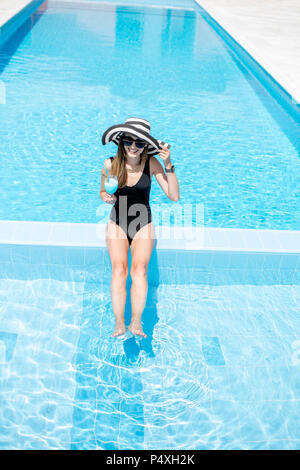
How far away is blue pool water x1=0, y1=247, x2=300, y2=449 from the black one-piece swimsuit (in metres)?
0.33

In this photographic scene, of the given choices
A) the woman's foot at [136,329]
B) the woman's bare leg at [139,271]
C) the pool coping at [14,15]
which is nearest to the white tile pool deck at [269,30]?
the woman's bare leg at [139,271]

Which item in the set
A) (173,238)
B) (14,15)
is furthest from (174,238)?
(14,15)

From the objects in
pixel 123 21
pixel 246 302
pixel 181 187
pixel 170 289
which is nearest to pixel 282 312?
pixel 246 302

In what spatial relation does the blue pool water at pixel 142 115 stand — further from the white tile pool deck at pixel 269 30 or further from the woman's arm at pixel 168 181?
the woman's arm at pixel 168 181

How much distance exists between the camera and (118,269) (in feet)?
10.2

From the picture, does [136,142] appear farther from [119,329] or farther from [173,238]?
[119,329]

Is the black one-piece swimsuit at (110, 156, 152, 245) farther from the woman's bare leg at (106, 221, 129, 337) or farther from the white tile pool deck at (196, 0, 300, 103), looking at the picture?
the white tile pool deck at (196, 0, 300, 103)

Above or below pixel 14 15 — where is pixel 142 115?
below

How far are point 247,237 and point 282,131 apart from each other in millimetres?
3730

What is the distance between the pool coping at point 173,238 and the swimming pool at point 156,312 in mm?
19

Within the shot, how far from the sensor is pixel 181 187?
5.26 meters

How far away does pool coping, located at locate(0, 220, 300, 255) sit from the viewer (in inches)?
142

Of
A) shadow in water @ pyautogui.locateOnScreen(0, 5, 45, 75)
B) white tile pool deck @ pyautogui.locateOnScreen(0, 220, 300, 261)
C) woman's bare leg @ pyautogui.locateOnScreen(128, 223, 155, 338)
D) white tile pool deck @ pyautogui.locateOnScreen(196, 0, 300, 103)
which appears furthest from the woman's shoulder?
shadow in water @ pyautogui.locateOnScreen(0, 5, 45, 75)

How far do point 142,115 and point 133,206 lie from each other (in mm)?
3877
